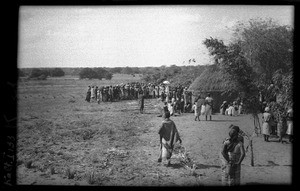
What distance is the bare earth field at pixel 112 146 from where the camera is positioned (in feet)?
Result: 21.4

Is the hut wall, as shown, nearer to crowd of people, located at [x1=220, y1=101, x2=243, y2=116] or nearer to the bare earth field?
crowd of people, located at [x1=220, y1=101, x2=243, y2=116]

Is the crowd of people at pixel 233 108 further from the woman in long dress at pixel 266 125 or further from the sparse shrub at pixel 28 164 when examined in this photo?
the sparse shrub at pixel 28 164

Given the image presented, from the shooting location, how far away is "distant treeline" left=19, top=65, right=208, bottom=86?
24.0 ft

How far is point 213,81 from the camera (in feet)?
23.8

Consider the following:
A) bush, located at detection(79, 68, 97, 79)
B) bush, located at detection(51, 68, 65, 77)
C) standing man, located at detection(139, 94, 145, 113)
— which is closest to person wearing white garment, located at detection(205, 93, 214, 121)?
standing man, located at detection(139, 94, 145, 113)

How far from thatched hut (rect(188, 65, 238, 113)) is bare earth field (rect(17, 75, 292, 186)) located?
0.49 meters

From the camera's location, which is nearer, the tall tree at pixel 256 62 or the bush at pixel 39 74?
the tall tree at pixel 256 62

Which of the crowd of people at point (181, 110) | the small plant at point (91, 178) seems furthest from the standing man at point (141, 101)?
the small plant at point (91, 178)

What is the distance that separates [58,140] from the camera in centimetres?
702

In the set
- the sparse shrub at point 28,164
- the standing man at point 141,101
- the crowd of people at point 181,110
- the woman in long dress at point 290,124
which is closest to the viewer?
the crowd of people at point 181,110

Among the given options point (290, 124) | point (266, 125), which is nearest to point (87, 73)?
point (266, 125)
